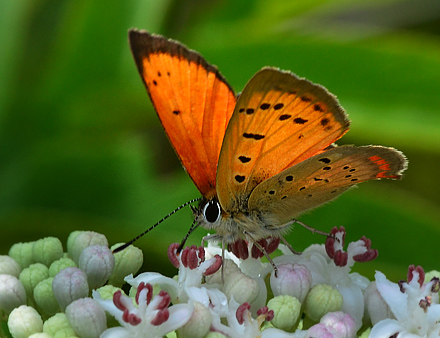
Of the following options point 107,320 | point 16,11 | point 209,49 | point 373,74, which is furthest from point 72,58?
point 107,320

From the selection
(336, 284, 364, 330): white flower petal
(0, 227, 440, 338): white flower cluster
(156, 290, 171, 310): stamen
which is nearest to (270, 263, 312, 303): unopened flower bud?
(0, 227, 440, 338): white flower cluster

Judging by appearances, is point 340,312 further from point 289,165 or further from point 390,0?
point 390,0

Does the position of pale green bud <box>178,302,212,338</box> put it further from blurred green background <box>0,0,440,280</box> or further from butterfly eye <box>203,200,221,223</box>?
blurred green background <box>0,0,440,280</box>

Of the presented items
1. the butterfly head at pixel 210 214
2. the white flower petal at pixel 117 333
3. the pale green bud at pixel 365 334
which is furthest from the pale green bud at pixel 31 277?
the pale green bud at pixel 365 334

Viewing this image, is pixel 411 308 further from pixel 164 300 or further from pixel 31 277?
pixel 31 277

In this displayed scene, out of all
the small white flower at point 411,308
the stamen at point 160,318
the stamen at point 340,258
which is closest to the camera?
the stamen at point 160,318

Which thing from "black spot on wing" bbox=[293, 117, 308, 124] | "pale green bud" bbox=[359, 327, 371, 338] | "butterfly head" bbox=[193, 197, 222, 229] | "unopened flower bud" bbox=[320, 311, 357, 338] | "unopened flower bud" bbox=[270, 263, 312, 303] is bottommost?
"pale green bud" bbox=[359, 327, 371, 338]

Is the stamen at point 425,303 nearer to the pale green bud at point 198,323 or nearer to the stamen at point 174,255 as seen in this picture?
the pale green bud at point 198,323
